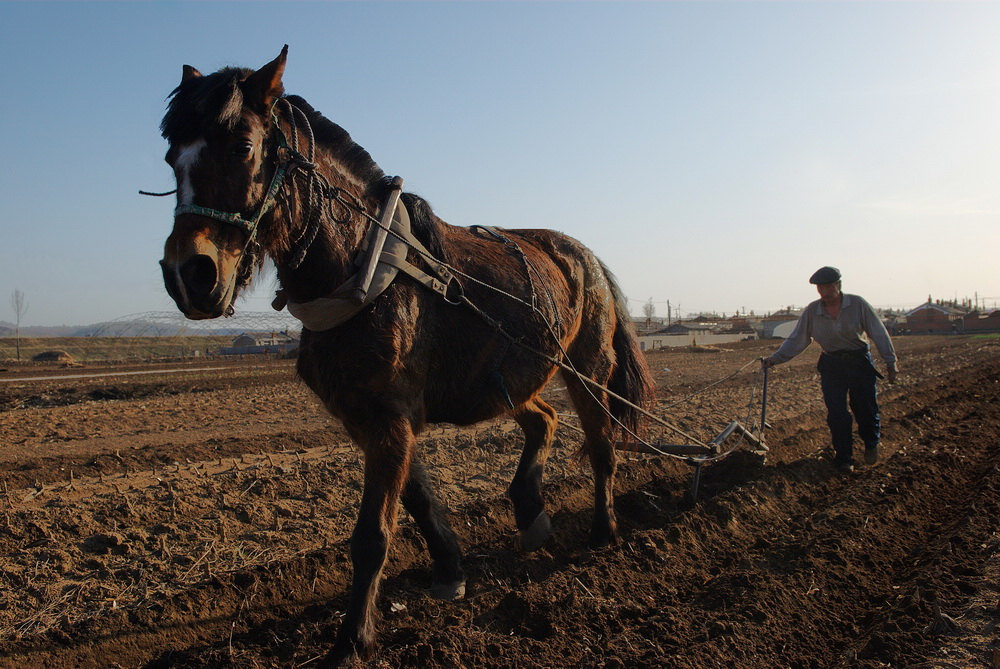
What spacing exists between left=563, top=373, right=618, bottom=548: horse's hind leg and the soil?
10.5 inches

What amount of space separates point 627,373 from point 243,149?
359 centimetres

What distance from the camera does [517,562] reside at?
181 inches

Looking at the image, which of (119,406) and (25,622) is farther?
(119,406)

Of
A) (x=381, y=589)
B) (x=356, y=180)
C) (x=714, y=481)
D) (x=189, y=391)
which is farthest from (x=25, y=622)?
(x=189, y=391)

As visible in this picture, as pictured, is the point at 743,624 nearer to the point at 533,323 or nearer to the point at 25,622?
the point at 533,323

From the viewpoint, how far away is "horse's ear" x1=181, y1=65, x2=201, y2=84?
2.95m

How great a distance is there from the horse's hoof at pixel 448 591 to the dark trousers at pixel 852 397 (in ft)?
15.2

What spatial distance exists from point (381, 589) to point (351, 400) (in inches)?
60.0

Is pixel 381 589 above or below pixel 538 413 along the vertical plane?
below

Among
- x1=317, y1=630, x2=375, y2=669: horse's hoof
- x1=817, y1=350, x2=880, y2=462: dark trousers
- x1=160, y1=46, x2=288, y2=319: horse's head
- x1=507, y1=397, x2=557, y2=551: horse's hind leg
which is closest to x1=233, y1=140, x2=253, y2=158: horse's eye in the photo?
x1=160, y1=46, x2=288, y2=319: horse's head

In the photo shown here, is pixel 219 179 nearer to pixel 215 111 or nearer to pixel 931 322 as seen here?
pixel 215 111

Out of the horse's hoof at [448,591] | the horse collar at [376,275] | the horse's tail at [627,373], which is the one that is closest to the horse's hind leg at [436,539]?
the horse's hoof at [448,591]

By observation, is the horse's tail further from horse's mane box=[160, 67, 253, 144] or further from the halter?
horse's mane box=[160, 67, 253, 144]

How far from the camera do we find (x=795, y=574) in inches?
156
